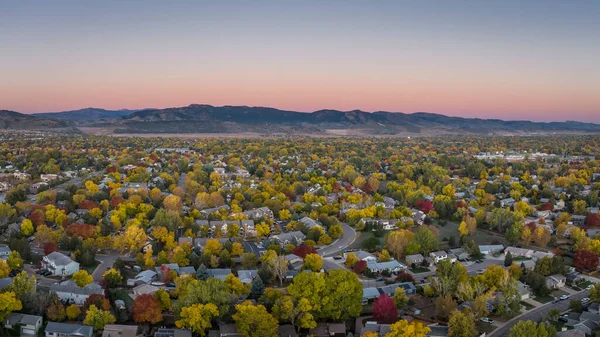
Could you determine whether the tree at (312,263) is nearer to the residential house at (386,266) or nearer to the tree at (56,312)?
the residential house at (386,266)

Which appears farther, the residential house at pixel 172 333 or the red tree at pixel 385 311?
the red tree at pixel 385 311

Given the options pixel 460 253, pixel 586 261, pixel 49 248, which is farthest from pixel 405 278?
pixel 49 248

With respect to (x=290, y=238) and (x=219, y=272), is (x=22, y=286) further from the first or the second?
(x=290, y=238)

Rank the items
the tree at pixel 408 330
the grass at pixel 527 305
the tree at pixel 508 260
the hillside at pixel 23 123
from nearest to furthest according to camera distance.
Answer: the tree at pixel 408 330 → the grass at pixel 527 305 → the tree at pixel 508 260 → the hillside at pixel 23 123

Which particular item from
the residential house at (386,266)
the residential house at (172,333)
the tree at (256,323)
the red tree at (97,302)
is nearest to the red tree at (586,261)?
the residential house at (386,266)

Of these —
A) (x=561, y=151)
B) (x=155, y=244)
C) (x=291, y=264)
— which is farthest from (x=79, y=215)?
(x=561, y=151)
